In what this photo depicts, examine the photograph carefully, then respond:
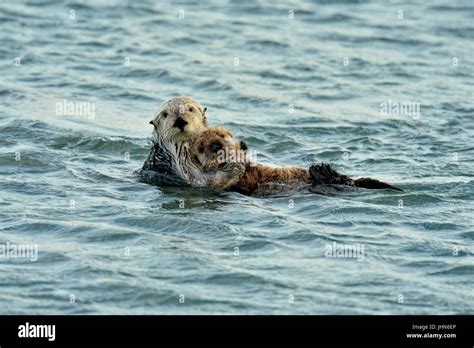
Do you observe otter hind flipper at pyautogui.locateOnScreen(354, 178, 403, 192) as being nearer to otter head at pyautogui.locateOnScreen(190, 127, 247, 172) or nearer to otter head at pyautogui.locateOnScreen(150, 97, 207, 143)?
otter head at pyautogui.locateOnScreen(190, 127, 247, 172)

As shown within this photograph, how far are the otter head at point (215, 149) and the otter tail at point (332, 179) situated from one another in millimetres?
734

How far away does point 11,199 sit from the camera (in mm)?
9984

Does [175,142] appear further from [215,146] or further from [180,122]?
[215,146]

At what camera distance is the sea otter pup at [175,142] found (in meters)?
10.3

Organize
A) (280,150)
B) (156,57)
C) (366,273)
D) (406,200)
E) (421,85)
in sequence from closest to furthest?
(366,273)
(406,200)
(280,150)
(421,85)
(156,57)

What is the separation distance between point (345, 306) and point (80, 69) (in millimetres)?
9955

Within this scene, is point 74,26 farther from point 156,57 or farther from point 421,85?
point 421,85

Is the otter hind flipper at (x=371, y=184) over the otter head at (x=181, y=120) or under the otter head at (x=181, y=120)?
under

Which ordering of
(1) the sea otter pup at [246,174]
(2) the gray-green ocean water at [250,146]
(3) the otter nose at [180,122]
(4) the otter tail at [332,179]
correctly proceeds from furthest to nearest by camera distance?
1. (3) the otter nose at [180,122]
2. (1) the sea otter pup at [246,174]
3. (4) the otter tail at [332,179]
4. (2) the gray-green ocean water at [250,146]

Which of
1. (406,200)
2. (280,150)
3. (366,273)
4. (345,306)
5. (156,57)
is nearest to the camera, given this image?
(345,306)

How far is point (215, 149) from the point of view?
32.9 feet

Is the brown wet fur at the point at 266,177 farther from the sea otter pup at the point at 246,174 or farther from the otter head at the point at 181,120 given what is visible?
the otter head at the point at 181,120

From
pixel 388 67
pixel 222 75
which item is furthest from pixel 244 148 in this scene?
pixel 388 67

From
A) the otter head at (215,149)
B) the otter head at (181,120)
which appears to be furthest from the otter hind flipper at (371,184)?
the otter head at (181,120)
